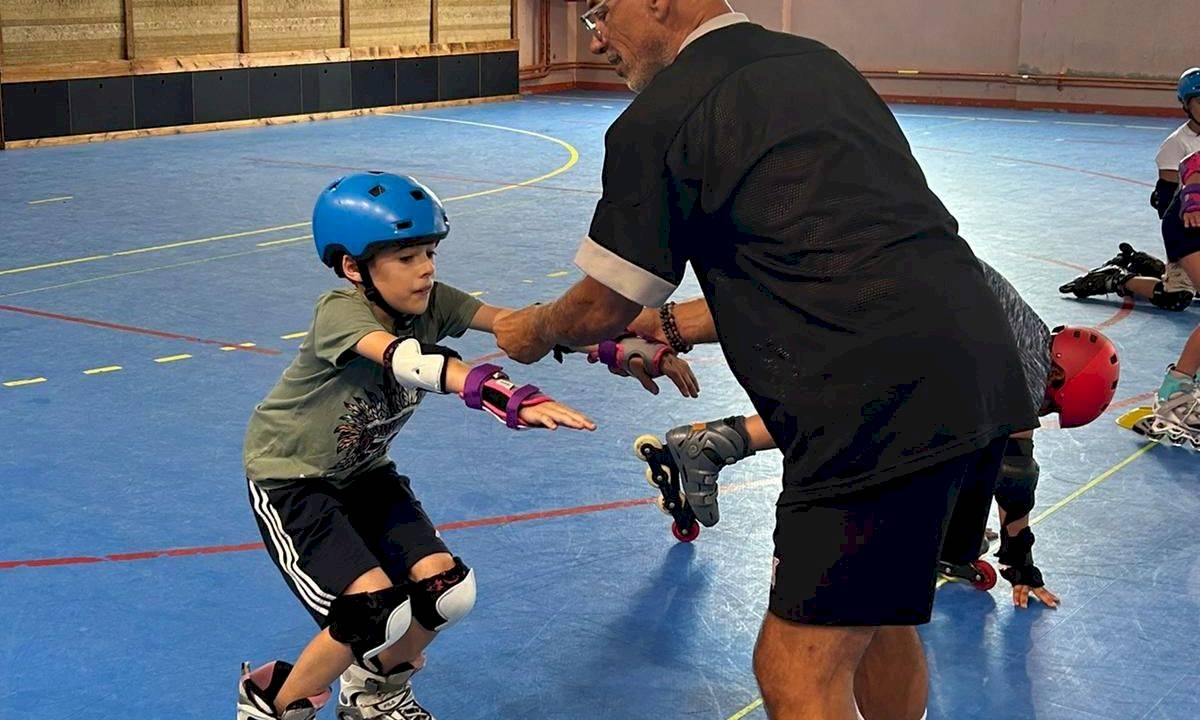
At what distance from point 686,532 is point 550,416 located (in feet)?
6.78

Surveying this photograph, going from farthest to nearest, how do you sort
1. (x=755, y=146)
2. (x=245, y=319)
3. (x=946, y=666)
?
1. (x=245, y=319)
2. (x=946, y=666)
3. (x=755, y=146)

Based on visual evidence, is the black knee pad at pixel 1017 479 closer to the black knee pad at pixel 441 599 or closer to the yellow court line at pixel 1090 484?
the yellow court line at pixel 1090 484

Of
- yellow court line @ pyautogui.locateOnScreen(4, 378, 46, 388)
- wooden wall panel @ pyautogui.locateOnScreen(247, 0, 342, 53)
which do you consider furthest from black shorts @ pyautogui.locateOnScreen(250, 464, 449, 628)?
wooden wall panel @ pyautogui.locateOnScreen(247, 0, 342, 53)

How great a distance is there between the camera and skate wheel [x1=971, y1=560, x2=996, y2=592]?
15.0 feet

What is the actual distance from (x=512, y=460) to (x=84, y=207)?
698cm

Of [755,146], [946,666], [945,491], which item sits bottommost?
[946,666]

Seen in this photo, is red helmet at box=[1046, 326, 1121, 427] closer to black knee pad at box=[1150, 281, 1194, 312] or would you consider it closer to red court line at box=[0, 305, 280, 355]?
red court line at box=[0, 305, 280, 355]

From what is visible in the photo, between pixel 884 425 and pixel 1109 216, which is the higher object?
pixel 884 425

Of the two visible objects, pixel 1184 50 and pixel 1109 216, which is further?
pixel 1184 50

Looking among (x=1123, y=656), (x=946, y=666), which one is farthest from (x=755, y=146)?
(x=1123, y=656)

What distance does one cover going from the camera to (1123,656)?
13.5 ft

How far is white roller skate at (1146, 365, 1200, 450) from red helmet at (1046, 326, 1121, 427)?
215 cm

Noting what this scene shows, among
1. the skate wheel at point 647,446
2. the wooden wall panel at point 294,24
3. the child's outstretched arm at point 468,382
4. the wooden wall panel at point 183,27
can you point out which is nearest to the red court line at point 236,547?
the skate wheel at point 647,446

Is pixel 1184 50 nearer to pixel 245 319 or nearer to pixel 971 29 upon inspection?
pixel 971 29
